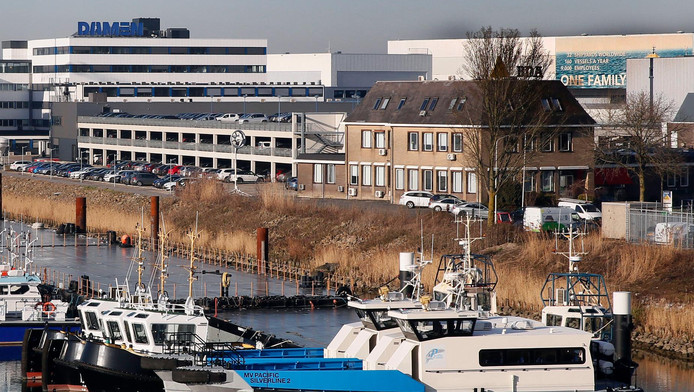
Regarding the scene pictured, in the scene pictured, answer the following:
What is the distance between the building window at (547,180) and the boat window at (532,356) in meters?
51.7

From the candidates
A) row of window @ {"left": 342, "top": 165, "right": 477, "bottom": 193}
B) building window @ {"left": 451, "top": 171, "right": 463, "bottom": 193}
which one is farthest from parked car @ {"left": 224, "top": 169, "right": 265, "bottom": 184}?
building window @ {"left": 451, "top": 171, "right": 463, "bottom": 193}

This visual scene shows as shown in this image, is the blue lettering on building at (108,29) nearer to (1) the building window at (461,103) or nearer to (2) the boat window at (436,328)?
(1) the building window at (461,103)

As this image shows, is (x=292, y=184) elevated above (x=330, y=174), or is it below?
below

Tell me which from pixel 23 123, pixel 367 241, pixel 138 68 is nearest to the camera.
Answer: pixel 367 241

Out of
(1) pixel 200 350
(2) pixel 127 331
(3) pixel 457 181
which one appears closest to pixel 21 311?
(2) pixel 127 331

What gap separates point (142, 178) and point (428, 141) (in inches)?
1442

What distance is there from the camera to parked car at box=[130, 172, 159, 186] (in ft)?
390

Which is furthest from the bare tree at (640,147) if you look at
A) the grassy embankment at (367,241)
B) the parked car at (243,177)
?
the parked car at (243,177)

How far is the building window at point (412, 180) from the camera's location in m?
92.7

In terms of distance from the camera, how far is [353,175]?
319 feet

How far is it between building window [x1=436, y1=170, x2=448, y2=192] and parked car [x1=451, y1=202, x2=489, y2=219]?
23.5 ft

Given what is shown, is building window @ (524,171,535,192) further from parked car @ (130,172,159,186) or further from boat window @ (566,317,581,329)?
boat window @ (566,317,581,329)

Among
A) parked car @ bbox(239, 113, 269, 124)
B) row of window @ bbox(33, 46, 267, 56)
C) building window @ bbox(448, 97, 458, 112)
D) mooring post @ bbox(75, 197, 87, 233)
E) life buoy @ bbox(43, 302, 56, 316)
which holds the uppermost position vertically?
row of window @ bbox(33, 46, 267, 56)

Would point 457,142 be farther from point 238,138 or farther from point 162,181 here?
point 238,138
